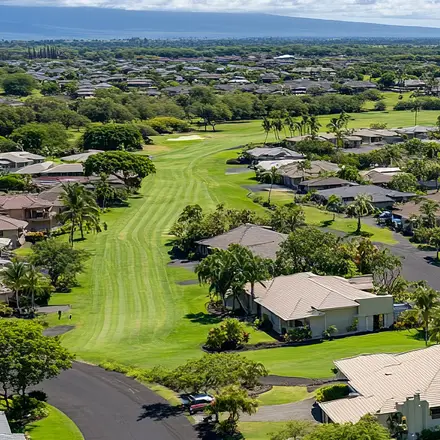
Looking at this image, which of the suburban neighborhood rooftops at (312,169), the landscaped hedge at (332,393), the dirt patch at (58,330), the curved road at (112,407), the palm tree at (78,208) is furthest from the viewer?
the suburban neighborhood rooftops at (312,169)

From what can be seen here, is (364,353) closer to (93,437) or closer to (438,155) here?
(93,437)

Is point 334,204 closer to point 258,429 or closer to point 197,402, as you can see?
point 197,402

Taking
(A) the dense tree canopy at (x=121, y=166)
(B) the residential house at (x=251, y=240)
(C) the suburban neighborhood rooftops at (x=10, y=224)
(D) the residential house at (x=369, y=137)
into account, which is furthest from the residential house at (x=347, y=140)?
(C) the suburban neighborhood rooftops at (x=10, y=224)

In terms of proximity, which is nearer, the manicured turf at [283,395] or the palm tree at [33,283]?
the manicured turf at [283,395]

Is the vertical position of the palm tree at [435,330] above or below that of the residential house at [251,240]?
above

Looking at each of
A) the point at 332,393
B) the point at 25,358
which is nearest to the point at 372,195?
the point at 332,393

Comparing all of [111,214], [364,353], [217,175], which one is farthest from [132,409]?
[217,175]

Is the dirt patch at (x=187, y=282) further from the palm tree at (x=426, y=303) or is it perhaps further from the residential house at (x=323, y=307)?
the palm tree at (x=426, y=303)

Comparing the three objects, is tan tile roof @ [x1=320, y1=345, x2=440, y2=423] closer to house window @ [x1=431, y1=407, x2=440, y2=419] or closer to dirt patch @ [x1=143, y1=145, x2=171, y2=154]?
house window @ [x1=431, y1=407, x2=440, y2=419]
